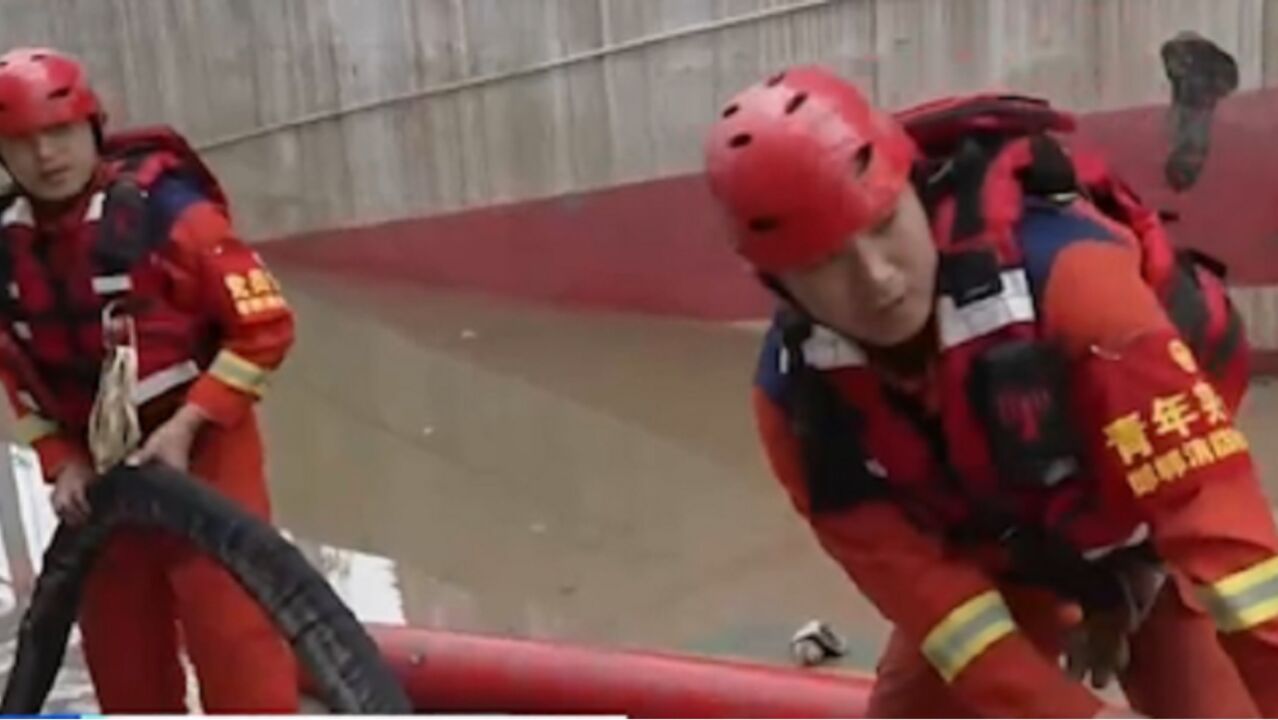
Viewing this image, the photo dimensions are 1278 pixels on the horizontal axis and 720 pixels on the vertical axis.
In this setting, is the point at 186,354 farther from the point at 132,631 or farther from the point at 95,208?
the point at 132,631

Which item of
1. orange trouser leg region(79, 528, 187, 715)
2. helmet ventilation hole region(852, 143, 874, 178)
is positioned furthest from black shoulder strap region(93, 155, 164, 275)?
helmet ventilation hole region(852, 143, 874, 178)

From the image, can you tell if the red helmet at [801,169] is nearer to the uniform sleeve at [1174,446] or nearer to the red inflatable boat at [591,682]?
the uniform sleeve at [1174,446]

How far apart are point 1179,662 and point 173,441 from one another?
4.27 feet

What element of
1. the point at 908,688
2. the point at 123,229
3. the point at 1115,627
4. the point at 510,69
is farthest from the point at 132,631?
the point at 510,69

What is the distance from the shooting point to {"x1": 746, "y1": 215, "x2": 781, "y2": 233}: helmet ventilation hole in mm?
1571

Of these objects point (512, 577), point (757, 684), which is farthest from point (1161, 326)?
point (512, 577)

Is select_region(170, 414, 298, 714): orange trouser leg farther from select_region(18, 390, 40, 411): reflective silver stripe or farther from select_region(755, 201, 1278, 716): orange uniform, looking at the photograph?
select_region(755, 201, 1278, 716): orange uniform

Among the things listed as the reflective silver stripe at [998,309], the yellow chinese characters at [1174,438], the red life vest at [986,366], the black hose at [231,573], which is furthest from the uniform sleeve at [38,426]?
the yellow chinese characters at [1174,438]

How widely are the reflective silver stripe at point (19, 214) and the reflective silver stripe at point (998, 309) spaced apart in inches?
57.4

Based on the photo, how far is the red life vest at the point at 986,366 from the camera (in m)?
1.62

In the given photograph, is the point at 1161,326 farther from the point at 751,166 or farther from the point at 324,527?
the point at 324,527

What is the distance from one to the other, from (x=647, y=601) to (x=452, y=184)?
313 cm

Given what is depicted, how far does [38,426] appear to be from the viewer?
2.75 meters

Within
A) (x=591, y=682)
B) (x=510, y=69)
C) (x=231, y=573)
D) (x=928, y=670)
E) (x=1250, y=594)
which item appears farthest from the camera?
(x=510, y=69)
